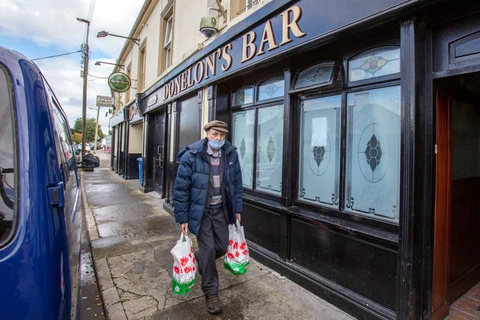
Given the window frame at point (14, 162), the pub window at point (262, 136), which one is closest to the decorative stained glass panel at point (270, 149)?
the pub window at point (262, 136)

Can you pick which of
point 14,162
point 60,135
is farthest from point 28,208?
point 60,135

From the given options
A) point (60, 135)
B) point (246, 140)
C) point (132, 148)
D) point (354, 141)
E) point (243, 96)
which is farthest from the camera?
point (132, 148)

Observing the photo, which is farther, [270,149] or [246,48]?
[270,149]

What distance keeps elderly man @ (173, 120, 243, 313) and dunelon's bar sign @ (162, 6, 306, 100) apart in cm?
145

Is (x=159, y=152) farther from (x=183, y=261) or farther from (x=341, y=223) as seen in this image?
(x=341, y=223)

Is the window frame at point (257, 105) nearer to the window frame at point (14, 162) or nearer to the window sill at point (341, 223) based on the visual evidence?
the window sill at point (341, 223)

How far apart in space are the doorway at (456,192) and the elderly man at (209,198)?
189cm

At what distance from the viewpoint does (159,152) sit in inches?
337

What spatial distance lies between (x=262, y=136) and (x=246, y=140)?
0.44m

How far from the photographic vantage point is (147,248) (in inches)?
168

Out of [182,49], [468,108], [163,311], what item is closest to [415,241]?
[468,108]

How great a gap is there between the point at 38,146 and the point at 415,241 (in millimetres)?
2642

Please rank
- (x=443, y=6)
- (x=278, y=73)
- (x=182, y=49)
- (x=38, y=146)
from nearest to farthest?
(x=38, y=146)
(x=443, y=6)
(x=278, y=73)
(x=182, y=49)

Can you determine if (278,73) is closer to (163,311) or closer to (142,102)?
(163,311)
